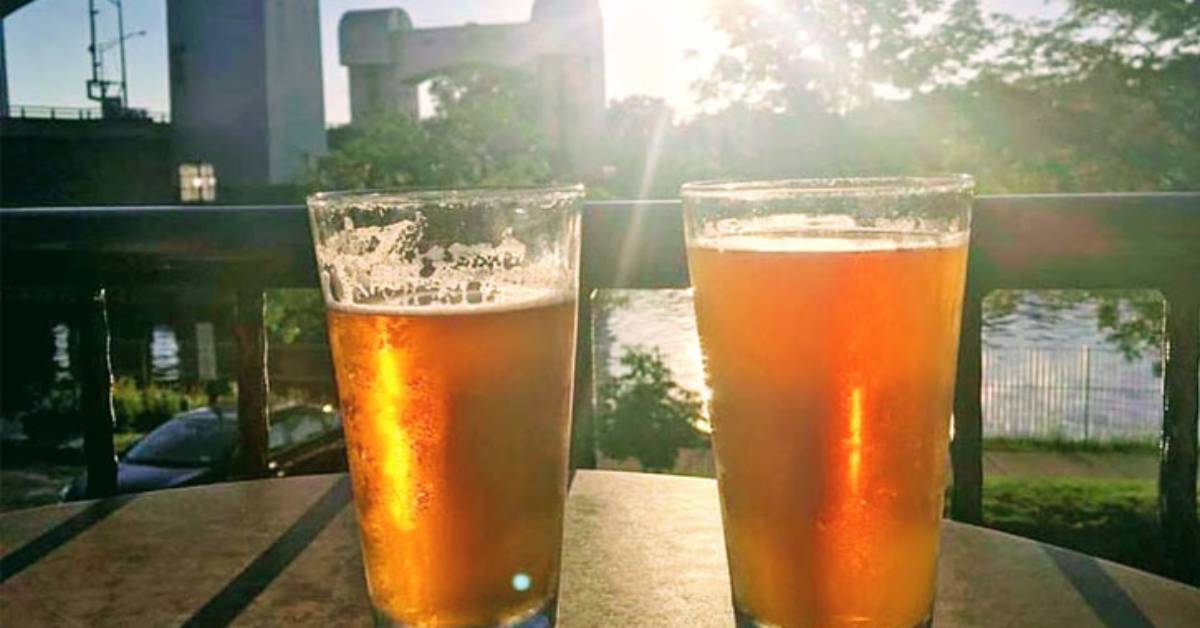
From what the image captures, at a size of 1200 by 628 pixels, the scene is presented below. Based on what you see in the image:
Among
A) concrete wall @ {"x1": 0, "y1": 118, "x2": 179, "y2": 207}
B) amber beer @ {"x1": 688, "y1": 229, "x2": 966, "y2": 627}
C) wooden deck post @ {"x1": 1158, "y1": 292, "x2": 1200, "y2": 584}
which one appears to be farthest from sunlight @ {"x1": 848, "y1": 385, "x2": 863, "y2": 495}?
concrete wall @ {"x1": 0, "y1": 118, "x2": 179, "y2": 207}

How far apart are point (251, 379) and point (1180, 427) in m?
1.30

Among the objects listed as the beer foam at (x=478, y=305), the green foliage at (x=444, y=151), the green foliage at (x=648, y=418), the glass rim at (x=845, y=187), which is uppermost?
the green foliage at (x=444, y=151)

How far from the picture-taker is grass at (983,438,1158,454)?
17.6 metres

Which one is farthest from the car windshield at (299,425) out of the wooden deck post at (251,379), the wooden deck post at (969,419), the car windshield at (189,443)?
the wooden deck post at (969,419)

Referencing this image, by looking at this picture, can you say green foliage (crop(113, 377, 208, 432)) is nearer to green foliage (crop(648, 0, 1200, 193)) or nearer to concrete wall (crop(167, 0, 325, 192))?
concrete wall (crop(167, 0, 325, 192))

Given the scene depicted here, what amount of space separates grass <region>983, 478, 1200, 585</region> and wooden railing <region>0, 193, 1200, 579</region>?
9.96m

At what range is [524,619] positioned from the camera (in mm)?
694

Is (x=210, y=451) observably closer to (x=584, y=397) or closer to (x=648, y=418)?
(x=648, y=418)

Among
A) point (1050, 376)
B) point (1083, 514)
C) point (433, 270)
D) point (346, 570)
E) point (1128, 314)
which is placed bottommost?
point (1050, 376)

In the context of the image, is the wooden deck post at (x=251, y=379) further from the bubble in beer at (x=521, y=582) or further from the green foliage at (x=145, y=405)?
the green foliage at (x=145, y=405)

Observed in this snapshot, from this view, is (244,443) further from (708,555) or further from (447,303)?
(447,303)

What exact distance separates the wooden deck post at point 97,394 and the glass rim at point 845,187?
1348mm

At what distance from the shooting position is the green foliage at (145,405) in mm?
20484

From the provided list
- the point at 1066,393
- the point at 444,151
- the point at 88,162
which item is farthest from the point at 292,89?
the point at 1066,393
